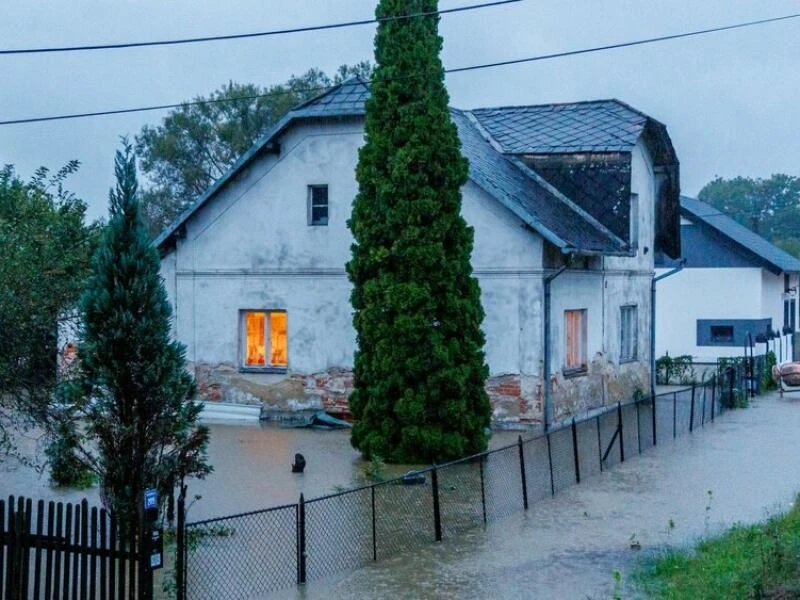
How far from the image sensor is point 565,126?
1142 inches

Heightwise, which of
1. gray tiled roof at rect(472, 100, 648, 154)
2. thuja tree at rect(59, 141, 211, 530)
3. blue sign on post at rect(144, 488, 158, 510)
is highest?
gray tiled roof at rect(472, 100, 648, 154)

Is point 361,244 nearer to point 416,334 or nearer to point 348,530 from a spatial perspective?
point 416,334

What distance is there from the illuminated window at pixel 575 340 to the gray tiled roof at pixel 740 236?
1522cm

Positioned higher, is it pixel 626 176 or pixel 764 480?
pixel 626 176

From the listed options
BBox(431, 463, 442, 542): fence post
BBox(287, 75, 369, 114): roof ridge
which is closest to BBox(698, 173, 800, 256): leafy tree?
BBox(287, 75, 369, 114): roof ridge

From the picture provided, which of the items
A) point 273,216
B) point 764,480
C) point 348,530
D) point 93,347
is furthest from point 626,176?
point 93,347

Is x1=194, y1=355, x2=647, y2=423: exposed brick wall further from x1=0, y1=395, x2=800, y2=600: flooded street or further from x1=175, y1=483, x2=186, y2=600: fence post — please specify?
x1=175, y1=483, x2=186, y2=600: fence post

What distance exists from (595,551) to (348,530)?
3101 millimetres

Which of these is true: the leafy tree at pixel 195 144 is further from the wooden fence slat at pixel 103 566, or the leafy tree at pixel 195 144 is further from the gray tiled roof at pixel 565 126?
the wooden fence slat at pixel 103 566

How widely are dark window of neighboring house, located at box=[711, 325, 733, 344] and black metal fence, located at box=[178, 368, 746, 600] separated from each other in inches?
796

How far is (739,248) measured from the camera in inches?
1602

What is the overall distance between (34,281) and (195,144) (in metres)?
43.0

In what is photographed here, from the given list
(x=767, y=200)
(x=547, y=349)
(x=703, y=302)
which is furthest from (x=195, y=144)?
(x=767, y=200)

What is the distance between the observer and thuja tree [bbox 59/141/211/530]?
11914 mm
